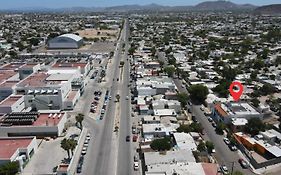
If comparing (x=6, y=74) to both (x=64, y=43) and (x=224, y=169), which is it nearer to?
(x=224, y=169)

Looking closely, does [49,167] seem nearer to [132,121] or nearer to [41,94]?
[132,121]

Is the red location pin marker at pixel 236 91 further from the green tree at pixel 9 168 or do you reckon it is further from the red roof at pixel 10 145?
the green tree at pixel 9 168

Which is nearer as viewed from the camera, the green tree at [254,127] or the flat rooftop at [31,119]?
the green tree at [254,127]

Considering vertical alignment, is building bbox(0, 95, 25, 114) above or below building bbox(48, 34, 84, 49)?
below

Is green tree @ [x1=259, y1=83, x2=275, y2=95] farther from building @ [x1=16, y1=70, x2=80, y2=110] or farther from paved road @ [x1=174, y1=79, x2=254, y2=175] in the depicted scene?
building @ [x1=16, y1=70, x2=80, y2=110]

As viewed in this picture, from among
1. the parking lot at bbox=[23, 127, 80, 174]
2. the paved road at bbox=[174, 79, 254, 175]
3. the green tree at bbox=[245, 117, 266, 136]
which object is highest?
the green tree at bbox=[245, 117, 266, 136]

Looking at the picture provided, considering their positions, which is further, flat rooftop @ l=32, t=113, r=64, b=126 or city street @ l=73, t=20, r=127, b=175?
flat rooftop @ l=32, t=113, r=64, b=126

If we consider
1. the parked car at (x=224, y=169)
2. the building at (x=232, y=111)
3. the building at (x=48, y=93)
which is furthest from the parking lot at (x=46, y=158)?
the building at (x=232, y=111)

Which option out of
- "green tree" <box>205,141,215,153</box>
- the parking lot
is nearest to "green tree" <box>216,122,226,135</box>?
"green tree" <box>205,141,215,153</box>
